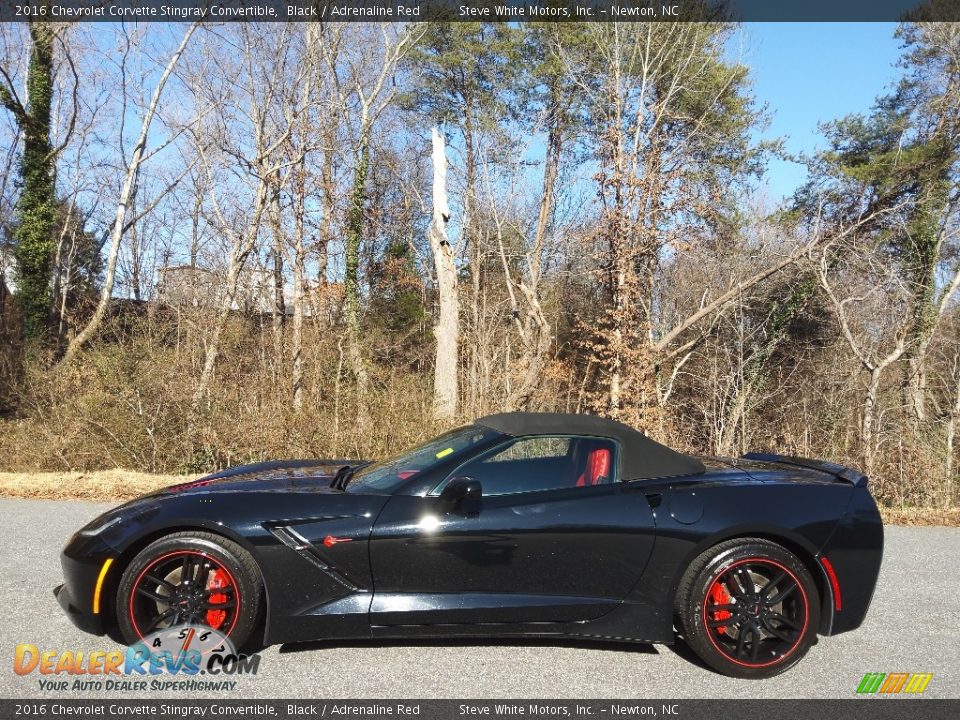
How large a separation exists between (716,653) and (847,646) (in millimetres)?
979

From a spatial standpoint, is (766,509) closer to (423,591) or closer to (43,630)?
(423,591)

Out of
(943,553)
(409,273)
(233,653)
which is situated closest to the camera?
(233,653)

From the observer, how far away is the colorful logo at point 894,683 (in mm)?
3375

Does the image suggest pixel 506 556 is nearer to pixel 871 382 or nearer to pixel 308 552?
pixel 308 552

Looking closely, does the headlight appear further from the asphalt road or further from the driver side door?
the driver side door

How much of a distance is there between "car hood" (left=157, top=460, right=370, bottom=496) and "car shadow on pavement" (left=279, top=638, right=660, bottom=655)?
2.59ft

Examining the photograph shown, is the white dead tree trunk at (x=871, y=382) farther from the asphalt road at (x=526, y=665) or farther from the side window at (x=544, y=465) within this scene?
the side window at (x=544, y=465)

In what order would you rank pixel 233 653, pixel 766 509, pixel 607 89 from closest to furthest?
pixel 233 653, pixel 766 509, pixel 607 89

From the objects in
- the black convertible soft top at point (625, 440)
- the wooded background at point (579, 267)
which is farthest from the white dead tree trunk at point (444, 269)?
the black convertible soft top at point (625, 440)

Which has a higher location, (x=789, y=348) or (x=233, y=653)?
(x=789, y=348)

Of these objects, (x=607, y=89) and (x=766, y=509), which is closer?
(x=766, y=509)

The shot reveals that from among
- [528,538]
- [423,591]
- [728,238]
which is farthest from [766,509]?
[728,238]

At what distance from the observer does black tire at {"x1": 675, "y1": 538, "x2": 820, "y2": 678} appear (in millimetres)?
3541

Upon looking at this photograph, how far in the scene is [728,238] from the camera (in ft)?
61.3
